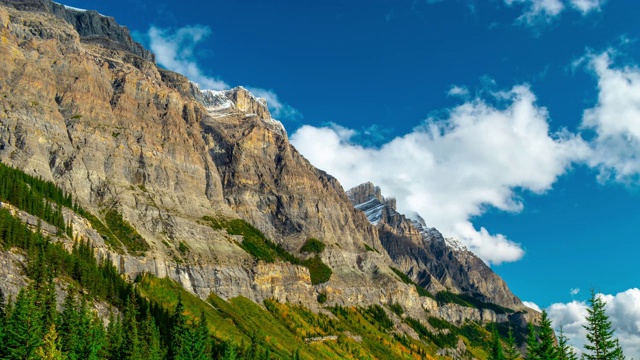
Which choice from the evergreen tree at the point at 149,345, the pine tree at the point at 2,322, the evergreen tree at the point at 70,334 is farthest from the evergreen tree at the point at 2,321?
the evergreen tree at the point at 149,345

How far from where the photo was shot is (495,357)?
73.1 m

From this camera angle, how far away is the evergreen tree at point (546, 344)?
62.8m

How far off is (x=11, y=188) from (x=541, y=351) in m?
174

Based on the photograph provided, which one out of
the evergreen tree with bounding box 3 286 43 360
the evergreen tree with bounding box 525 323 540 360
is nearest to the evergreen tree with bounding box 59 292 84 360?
the evergreen tree with bounding box 3 286 43 360

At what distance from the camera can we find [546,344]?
63500 millimetres

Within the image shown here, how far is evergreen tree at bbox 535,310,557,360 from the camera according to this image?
62.8m

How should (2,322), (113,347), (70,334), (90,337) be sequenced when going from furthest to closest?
(113,347) < (90,337) < (70,334) < (2,322)

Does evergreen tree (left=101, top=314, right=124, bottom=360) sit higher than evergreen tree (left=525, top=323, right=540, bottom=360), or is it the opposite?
evergreen tree (left=525, top=323, right=540, bottom=360)

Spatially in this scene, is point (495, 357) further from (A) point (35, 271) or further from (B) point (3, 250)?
(B) point (3, 250)

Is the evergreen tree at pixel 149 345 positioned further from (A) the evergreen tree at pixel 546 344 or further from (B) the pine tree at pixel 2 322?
(A) the evergreen tree at pixel 546 344

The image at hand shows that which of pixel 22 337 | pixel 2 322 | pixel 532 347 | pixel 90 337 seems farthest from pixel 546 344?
pixel 2 322

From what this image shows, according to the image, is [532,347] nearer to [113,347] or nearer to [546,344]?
[546,344]

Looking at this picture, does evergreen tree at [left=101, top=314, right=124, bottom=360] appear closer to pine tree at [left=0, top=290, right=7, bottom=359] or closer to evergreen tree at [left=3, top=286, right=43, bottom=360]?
pine tree at [left=0, top=290, right=7, bottom=359]

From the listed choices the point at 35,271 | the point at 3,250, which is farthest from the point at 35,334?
the point at 3,250
